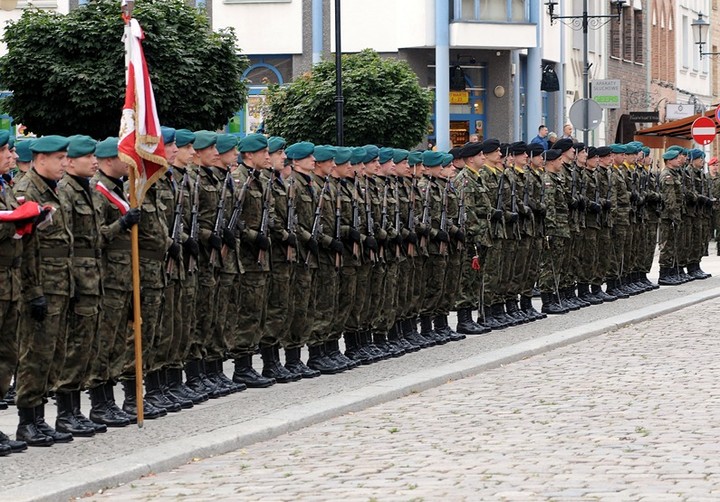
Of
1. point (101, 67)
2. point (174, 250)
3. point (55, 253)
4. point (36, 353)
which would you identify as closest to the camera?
point (36, 353)

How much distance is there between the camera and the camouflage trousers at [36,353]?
11.1 meters

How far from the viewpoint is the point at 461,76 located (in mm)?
45250

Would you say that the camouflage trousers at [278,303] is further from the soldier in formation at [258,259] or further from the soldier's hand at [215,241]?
the soldier's hand at [215,241]

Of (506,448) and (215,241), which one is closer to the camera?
(506,448)

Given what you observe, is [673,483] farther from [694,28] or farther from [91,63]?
[694,28]

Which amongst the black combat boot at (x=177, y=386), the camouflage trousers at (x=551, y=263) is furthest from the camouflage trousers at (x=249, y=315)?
the camouflage trousers at (x=551, y=263)

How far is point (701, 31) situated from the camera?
6825 cm

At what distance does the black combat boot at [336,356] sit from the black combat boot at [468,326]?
3665 mm

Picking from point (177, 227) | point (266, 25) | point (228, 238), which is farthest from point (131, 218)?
point (266, 25)

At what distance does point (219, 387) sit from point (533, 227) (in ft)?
27.2

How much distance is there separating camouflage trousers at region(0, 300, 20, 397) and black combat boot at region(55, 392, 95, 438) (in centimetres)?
70

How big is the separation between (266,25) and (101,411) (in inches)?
1305

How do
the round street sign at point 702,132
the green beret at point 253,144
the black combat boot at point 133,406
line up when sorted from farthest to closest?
the round street sign at point 702,132
the green beret at point 253,144
the black combat boot at point 133,406

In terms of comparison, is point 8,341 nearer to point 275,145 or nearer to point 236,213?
point 236,213
